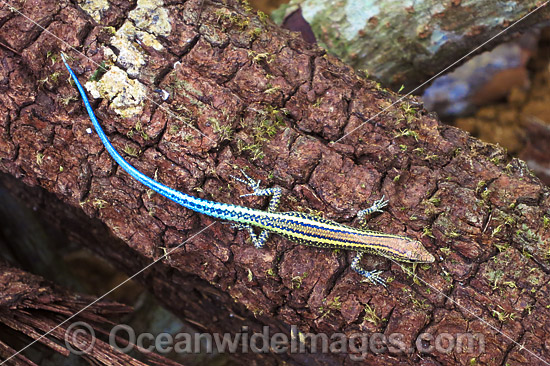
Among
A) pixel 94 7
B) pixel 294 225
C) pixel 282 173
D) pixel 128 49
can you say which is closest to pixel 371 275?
pixel 294 225

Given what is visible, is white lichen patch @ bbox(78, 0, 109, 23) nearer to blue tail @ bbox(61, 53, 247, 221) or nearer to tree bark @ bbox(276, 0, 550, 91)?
blue tail @ bbox(61, 53, 247, 221)

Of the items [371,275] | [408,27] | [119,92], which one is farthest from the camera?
[408,27]

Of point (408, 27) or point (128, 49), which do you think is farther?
point (408, 27)

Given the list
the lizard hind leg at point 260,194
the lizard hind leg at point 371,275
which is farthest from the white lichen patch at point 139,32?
the lizard hind leg at point 371,275

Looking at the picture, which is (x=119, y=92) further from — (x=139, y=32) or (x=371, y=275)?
(x=371, y=275)

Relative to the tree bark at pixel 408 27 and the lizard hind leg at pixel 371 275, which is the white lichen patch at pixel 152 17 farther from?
the lizard hind leg at pixel 371 275

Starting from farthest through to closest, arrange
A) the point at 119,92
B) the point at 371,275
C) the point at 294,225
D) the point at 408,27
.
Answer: the point at 408,27 < the point at 294,225 < the point at 371,275 < the point at 119,92
